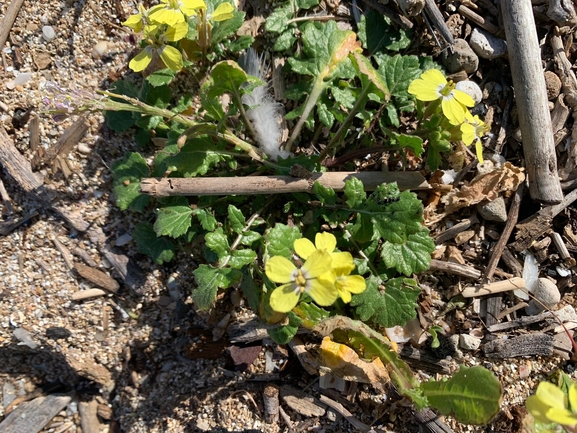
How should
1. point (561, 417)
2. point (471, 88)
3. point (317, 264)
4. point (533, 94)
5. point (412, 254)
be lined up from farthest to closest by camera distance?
1. point (471, 88)
2. point (533, 94)
3. point (412, 254)
4. point (317, 264)
5. point (561, 417)

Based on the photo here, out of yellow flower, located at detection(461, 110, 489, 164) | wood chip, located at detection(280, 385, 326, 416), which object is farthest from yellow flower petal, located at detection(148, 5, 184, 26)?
wood chip, located at detection(280, 385, 326, 416)

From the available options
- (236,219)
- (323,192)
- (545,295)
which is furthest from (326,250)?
(545,295)

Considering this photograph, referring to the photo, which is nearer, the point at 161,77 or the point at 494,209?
the point at 161,77

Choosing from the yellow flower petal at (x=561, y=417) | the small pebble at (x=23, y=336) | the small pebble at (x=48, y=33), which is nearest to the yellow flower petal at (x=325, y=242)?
the yellow flower petal at (x=561, y=417)

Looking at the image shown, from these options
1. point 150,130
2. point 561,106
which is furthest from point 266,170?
point 561,106

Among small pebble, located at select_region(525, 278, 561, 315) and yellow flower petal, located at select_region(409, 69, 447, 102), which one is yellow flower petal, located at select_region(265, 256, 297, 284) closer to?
yellow flower petal, located at select_region(409, 69, 447, 102)

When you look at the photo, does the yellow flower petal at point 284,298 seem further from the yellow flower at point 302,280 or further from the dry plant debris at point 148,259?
the dry plant debris at point 148,259

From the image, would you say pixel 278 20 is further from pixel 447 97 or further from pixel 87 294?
pixel 87 294
